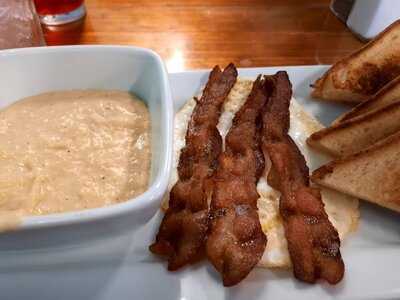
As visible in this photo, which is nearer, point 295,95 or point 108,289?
point 108,289

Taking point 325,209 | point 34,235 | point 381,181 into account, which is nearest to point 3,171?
point 34,235

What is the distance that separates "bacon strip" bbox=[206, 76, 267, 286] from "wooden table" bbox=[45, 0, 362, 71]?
62 centimetres

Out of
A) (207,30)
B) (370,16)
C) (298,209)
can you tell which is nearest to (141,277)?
(298,209)

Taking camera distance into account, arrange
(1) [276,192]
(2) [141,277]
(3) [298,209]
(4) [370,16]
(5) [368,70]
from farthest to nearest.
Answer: (4) [370,16], (5) [368,70], (1) [276,192], (3) [298,209], (2) [141,277]

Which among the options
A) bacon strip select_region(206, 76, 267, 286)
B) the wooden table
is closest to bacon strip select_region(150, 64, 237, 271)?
bacon strip select_region(206, 76, 267, 286)

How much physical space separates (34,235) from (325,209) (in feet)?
2.66

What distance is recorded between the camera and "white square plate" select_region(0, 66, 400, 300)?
1073 mm

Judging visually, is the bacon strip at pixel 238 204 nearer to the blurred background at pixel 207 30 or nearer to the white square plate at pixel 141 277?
the white square plate at pixel 141 277

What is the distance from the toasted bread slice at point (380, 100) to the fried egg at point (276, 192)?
12 cm

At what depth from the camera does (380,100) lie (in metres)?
1.47

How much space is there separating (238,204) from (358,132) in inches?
20.1

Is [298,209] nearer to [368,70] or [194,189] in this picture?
[194,189]

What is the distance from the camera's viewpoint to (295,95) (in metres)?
1.68

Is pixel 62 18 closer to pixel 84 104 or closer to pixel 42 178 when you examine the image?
pixel 84 104
